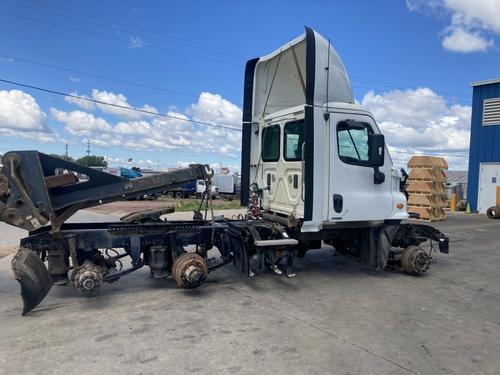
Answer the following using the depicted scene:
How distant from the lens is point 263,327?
5.16m

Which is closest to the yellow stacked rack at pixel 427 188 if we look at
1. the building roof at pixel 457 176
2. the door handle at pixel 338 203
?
the door handle at pixel 338 203

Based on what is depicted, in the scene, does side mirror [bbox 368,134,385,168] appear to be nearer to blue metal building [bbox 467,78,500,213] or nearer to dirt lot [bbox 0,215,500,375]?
dirt lot [bbox 0,215,500,375]

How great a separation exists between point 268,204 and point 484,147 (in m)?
19.5

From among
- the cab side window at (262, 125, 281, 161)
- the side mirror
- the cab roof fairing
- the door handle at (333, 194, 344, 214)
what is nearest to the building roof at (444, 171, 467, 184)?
the cab roof fairing

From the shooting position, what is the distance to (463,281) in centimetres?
778

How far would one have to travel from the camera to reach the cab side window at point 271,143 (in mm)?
7959

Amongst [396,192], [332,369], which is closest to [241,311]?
[332,369]

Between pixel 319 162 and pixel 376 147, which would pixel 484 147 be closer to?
pixel 376 147

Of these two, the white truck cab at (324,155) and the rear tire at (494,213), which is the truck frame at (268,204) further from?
the rear tire at (494,213)

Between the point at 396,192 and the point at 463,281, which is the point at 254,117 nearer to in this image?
the point at 396,192

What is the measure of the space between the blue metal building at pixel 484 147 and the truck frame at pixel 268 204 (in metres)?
17.2

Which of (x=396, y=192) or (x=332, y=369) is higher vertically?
(x=396, y=192)

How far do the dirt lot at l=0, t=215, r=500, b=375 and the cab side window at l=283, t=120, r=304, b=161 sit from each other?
7.15ft

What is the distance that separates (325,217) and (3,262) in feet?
21.2
